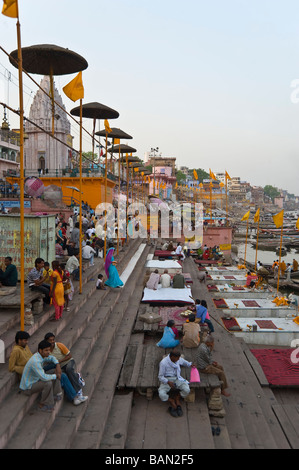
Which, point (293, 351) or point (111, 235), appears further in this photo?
point (111, 235)

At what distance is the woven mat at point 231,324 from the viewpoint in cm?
1059

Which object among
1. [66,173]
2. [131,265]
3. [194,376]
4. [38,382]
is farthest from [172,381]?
[66,173]

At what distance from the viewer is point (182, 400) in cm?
602

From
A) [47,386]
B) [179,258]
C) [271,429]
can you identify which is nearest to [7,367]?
[47,386]

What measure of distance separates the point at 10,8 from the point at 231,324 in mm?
9753

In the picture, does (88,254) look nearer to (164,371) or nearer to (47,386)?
(164,371)

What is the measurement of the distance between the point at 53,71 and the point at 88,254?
544 cm

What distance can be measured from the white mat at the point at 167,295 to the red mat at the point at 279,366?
3.01 m

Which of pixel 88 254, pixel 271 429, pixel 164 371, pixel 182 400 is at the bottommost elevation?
pixel 271 429

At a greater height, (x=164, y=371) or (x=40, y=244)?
(x=40, y=244)

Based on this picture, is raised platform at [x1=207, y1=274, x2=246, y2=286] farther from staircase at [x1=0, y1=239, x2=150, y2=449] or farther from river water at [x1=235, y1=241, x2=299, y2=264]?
river water at [x1=235, y1=241, x2=299, y2=264]

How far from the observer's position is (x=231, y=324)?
432 inches

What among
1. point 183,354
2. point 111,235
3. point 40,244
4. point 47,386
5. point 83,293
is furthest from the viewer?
point 111,235

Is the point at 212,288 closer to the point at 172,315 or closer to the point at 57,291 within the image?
the point at 172,315
